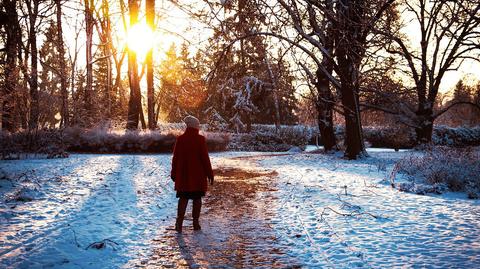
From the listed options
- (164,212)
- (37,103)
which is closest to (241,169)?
(164,212)

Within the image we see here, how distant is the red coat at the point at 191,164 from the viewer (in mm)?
5691

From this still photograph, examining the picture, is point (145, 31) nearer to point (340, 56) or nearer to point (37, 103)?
point (37, 103)

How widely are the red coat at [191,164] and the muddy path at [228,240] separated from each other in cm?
77

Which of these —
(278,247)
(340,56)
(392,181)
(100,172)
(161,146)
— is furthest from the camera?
(161,146)

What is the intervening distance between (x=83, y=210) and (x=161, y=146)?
15496 mm

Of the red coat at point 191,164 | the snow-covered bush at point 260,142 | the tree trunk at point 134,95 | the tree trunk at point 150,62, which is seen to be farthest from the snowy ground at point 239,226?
the snow-covered bush at point 260,142

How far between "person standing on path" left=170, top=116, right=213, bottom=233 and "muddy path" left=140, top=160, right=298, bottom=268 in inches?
21.7

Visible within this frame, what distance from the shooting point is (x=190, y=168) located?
569 centimetres

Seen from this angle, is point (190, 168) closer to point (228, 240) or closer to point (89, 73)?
point (228, 240)

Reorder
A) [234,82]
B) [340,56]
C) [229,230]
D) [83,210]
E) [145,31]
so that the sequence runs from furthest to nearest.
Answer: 1. [234,82]
2. [145,31]
3. [340,56]
4. [83,210]
5. [229,230]

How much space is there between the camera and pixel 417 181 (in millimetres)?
10125

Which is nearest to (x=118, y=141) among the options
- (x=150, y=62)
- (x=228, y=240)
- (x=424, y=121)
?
(x=150, y=62)

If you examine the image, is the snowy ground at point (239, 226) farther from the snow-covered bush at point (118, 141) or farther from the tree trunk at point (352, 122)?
the snow-covered bush at point (118, 141)

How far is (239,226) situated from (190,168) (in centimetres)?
134
